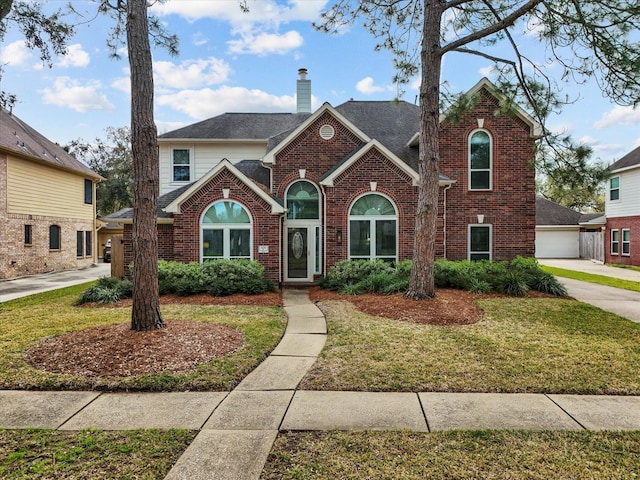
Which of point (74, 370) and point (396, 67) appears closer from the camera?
point (74, 370)

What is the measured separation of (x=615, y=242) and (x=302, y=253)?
802 inches

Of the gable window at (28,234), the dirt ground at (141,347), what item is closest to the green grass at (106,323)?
the dirt ground at (141,347)

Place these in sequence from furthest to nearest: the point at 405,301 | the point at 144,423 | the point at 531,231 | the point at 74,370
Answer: the point at 531,231 → the point at 405,301 → the point at 74,370 → the point at 144,423

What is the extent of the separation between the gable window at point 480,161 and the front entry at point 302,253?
5.99 meters

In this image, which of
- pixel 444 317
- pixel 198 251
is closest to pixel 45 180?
pixel 198 251

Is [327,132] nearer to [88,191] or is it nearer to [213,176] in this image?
[213,176]

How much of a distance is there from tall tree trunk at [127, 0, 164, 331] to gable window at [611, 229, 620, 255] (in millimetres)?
25909

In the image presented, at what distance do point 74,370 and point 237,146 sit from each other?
537 inches

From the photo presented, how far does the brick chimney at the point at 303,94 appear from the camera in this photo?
1876 cm

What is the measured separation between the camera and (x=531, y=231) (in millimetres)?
14125

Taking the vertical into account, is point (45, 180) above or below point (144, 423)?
above

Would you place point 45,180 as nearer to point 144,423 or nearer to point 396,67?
point 396,67

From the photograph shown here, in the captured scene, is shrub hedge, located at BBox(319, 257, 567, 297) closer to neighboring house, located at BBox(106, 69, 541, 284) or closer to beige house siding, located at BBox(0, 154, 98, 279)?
neighboring house, located at BBox(106, 69, 541, 284)

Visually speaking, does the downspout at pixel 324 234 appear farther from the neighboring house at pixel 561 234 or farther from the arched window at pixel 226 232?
the neighboring house at pixel 561 234
